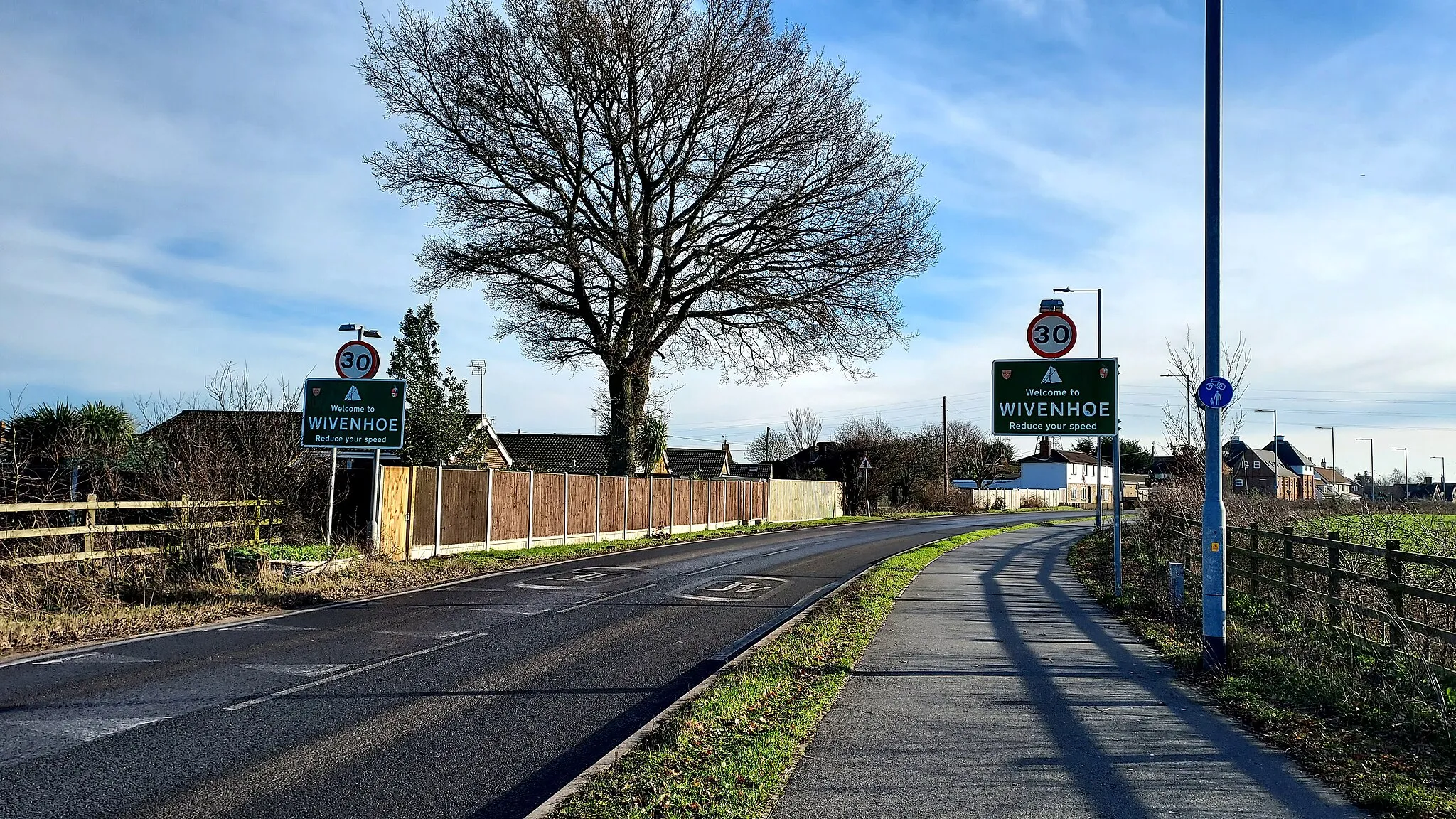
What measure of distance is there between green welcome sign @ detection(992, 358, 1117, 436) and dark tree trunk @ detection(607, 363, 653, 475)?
703 inches

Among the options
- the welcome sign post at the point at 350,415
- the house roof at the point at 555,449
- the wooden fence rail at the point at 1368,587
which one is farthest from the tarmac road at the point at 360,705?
the house roof at the point at 555,449

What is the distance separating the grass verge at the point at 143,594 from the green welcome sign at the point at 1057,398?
31.7ft

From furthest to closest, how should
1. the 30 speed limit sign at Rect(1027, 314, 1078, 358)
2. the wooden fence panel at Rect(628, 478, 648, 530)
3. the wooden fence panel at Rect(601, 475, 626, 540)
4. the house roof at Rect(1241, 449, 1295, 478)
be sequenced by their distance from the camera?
the house roof at Rect(1241, 449, 1295, 478), the wooden fence panel at Rect(628, 478, 648, 530), the wooden fence panel at Rect(601, 475, 626, 540), the 30 speed limit sign at Rect(1027, 314, 1078, 358)

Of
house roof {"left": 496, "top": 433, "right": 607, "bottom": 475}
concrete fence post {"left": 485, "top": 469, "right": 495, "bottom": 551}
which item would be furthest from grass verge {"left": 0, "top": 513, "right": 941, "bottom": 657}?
house roof {"left": 496, "top": 433, "right": 607, "bottom": 475}

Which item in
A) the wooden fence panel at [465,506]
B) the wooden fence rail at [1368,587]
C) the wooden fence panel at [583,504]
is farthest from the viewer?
the wooden fence panel at [583,504]

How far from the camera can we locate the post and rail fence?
19.3 m

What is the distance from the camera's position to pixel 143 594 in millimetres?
12734

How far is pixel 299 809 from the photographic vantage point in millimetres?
5238

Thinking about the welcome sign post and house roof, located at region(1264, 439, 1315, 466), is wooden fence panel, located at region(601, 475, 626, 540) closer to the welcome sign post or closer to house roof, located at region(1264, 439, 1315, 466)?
the welcome sign post

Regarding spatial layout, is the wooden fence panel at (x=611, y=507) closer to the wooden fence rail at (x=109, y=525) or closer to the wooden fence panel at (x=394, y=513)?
the wooden fence panel at (x=394, y=513)

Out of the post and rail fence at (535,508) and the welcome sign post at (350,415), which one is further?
the post and rail fence at (535,508)

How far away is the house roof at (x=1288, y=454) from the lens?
96500 millimetres

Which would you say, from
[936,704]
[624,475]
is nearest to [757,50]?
[624,475]

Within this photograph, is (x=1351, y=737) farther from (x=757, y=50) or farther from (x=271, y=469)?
(x=757, y=50)
